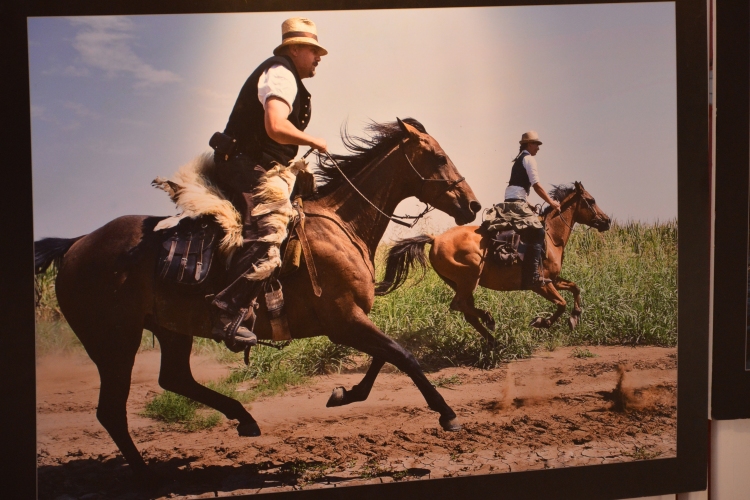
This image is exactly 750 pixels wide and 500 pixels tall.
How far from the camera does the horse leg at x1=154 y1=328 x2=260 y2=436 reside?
290 cm

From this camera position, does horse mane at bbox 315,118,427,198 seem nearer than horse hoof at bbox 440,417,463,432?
Yes

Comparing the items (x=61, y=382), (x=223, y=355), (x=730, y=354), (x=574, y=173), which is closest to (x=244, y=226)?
(x=223, y=355)

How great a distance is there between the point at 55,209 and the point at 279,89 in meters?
1.09

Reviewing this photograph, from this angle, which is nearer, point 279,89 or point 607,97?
point 279,89

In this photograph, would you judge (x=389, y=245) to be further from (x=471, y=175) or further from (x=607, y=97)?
(x=607, y=97)

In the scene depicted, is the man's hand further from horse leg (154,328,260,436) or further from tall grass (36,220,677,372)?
horse leg (154,328,260,436)

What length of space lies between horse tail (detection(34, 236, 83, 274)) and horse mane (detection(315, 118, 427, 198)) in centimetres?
112

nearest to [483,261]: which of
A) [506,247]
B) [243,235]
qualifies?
[506,247]

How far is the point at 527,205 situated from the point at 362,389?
121cm

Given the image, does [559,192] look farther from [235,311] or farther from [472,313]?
[235,311]

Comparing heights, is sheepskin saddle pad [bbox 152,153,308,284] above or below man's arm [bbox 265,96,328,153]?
below

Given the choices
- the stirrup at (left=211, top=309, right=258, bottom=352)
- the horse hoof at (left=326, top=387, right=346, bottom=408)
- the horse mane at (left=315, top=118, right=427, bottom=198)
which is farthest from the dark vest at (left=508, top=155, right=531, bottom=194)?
the stirrup at (left=211, top=309, right=258, bottom=352)

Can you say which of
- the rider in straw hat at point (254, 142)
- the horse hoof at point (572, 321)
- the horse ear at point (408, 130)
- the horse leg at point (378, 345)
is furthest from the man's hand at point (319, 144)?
the horse hoof at point (572, 321)

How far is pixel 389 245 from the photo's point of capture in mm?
3115
